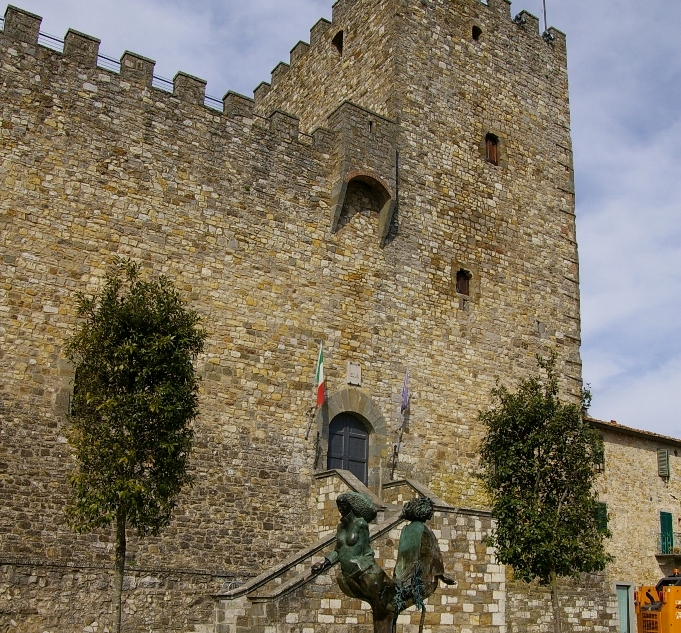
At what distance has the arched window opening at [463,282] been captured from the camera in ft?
63.4

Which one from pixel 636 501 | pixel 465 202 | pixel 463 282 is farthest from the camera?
pixel 636 501

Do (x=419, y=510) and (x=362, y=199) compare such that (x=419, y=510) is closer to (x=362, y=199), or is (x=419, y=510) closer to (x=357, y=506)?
(x=357, y=506)

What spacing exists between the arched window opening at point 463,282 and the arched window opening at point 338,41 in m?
6.77

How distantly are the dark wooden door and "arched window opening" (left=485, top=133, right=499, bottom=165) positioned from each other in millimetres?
7585

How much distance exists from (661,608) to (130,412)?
37.5 ft

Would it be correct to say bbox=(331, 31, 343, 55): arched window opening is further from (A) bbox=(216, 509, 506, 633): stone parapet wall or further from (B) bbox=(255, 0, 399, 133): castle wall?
(A) bbox=(216, 509, 506, 633): stone parapet wall

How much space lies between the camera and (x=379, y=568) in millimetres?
8539

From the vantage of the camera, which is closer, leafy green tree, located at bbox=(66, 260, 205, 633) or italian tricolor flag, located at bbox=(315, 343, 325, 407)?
leafy green tree, located at bbox=(66, 260, 205, 633)

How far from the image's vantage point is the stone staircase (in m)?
12.0

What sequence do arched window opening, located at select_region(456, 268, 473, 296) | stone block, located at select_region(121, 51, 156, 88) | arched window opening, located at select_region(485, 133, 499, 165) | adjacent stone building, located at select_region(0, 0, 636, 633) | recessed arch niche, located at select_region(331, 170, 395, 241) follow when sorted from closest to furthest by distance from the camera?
adjacent stone building, located at select_region(0, 0, 636, 633) → stone block, located at select_region(121, 51, 156, 88) → recessed arch niche, located at select_region(331, 170, 395, 241) → arched window opening, located at select_region(456, 268, 473, 296) → arched window opening, located at select_region(485, 133, 499, 165)

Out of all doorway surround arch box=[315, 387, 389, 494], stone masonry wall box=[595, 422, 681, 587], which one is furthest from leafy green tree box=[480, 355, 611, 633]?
stone masonry wall box=[595, 422, 681, 587]

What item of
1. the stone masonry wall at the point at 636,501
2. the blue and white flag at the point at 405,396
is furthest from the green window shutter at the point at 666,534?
the blue and white flag at the point at 405,396

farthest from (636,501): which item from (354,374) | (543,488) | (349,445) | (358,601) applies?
(358,601)

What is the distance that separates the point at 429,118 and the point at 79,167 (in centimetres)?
835
